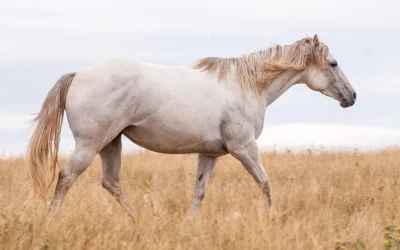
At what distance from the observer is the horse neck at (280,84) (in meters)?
7.46

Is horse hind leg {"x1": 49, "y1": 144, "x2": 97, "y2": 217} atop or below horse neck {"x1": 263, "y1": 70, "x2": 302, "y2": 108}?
below

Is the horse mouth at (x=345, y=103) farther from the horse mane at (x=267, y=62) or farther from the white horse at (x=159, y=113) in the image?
the white horse at (x=159, y=113)

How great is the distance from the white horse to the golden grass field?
0.33 meters

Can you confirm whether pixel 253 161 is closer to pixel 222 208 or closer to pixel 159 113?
pixel 222 208

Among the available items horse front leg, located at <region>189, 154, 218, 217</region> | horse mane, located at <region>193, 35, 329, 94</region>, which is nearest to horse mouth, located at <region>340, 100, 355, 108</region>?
horse mane, located at <region>193, 35, 329, 94</region>

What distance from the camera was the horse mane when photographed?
719cm

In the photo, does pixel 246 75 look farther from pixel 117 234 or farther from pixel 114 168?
pixel 117 234

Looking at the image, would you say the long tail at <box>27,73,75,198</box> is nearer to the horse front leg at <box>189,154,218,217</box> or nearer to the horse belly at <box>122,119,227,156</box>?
the horse belly at <box>122,119,227,156</box>

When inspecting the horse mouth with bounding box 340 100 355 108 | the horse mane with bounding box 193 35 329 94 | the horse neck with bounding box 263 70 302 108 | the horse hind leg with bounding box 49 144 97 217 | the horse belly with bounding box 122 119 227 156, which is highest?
the horse mane with bounding box 193 35 329 94

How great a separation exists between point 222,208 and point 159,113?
1.19 m

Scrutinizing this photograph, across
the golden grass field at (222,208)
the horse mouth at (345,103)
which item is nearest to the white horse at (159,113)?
the golden grass field at (222,208)

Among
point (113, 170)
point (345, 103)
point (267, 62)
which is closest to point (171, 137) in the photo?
point (113, 170)

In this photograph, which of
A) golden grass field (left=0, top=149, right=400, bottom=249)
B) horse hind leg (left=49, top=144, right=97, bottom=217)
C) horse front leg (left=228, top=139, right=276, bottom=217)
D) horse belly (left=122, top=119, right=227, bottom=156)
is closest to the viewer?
golden grass field (left=0, top=149, right=400, bottom=249)

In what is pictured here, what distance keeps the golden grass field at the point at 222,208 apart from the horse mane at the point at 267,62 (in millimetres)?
1257
